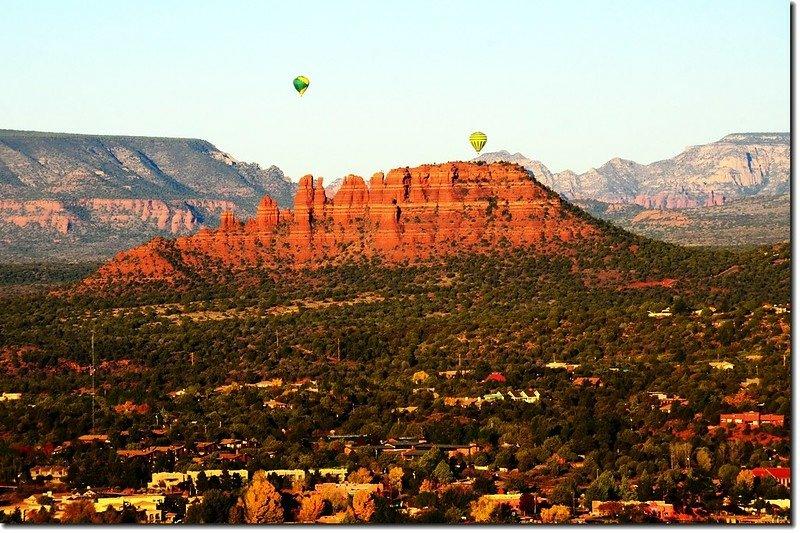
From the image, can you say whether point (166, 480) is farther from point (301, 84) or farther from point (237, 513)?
point (301, 84)

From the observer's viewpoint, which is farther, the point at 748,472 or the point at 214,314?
the point at 214,314

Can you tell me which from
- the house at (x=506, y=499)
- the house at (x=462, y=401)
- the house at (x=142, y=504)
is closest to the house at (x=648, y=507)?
the house at (x=506, y=499)

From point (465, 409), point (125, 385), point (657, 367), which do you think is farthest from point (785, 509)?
point (125, 385)

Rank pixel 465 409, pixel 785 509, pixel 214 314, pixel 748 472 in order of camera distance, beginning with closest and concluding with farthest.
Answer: pixel 785 509, pixel 748 472, pixel 465 409, pixel 214 314

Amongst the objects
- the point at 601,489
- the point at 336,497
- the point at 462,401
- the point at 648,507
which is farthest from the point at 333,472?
the point at 462,401

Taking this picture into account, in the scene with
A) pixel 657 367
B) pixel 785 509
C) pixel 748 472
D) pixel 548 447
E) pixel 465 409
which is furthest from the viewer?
pixel 657 367

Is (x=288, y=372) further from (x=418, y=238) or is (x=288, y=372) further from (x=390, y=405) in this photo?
(x=418, y=238)

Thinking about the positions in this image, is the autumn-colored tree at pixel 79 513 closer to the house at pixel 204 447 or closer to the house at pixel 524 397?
the house at pixel 204 447
